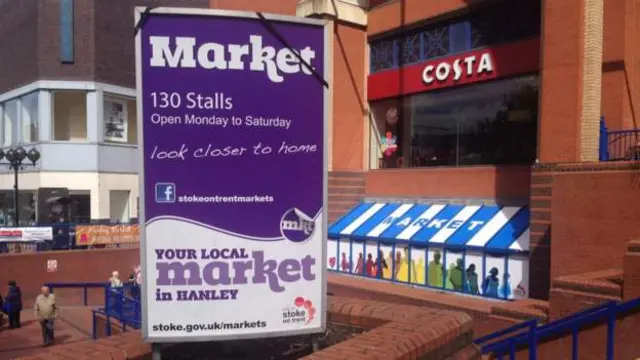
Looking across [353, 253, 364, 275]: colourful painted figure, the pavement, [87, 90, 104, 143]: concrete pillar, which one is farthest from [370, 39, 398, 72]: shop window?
[87, 90, 104, 143]: concrete pillar

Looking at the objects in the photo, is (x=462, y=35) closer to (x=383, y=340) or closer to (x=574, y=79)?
(x=574, y=79)

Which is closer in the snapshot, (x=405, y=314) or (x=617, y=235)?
(x=405, y=314)

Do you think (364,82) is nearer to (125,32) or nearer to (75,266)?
(75,266)

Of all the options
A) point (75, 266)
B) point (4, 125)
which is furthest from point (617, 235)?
point (4, 125)

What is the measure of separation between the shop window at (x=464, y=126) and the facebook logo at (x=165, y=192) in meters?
12.2

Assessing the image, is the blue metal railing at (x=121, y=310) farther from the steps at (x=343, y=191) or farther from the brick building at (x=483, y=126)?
the steps at (x=343, y=191)

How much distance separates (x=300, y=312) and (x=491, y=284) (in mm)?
10018

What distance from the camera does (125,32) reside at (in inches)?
1174

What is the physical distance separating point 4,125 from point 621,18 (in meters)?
32.3

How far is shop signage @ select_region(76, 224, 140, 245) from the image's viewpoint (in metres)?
18.6

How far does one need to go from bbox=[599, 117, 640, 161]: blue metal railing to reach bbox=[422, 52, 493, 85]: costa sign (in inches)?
151

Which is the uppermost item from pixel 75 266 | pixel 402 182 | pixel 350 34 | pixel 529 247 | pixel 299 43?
pixel 350 34

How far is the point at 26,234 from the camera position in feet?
58.2

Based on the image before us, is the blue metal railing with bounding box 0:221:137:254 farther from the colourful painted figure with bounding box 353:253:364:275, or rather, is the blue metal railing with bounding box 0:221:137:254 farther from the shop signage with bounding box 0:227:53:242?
the colourful painted figure with bounding box 353:253:364:275
